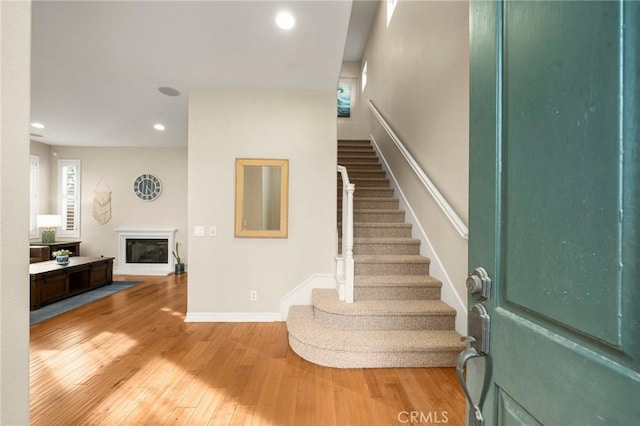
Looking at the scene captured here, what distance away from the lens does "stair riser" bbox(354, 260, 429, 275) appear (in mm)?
3125

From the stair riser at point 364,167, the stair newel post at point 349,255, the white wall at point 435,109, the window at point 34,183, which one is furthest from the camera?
the window at point 34,183

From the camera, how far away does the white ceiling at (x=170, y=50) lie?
224cm

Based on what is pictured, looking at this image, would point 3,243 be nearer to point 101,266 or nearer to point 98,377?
point 98,377

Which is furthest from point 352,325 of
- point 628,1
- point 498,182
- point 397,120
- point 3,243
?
point 397,120

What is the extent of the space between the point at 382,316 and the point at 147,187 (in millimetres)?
6388

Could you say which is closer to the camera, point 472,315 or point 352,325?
point 472,315

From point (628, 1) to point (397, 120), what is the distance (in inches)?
165

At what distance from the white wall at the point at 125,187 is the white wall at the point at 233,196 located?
147 inches

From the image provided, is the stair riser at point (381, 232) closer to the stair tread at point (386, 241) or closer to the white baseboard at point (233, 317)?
the stair tread at point (386, 241)

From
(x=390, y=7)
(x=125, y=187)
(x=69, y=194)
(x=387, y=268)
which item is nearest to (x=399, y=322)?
(x=387, y=268)

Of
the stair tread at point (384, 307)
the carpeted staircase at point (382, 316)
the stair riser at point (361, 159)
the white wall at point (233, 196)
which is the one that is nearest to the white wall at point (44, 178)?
the white wall at point (233, 196)

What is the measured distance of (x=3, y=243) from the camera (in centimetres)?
70

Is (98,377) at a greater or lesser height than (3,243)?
lesser

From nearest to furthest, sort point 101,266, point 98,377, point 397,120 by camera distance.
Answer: point 98,377 → point 397,120 → point 101,266
